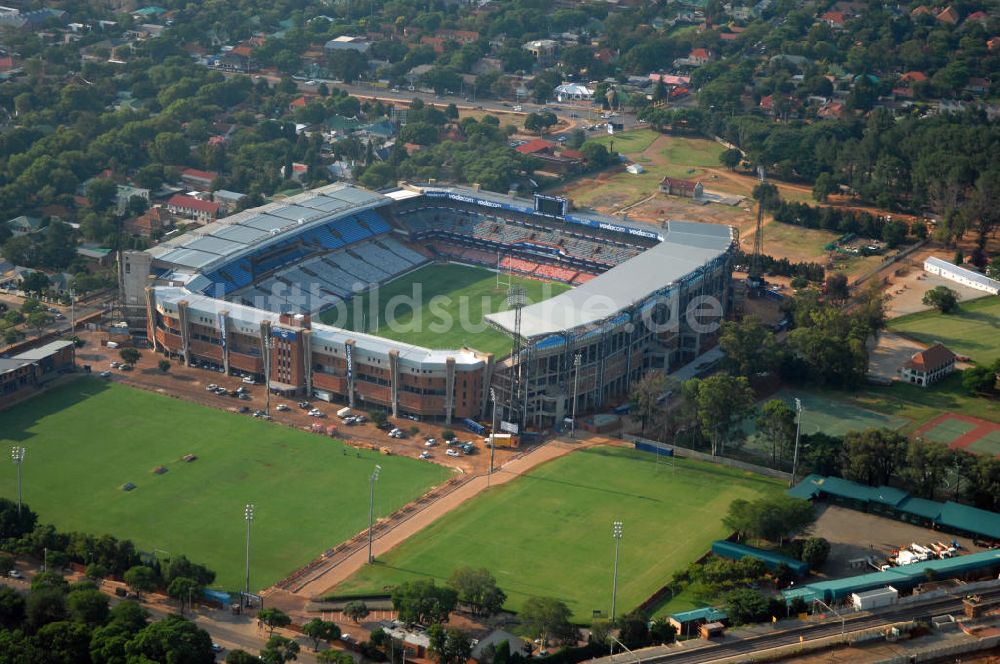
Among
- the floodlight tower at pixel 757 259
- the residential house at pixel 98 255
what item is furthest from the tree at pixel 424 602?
the residential house at pixel 98 255

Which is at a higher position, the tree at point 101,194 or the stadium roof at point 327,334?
the stadium roof at point 327,334

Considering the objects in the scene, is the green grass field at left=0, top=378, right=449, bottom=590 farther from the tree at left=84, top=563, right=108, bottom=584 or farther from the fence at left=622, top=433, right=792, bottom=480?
the fence at left=622, top=433, right=792, bottom=480

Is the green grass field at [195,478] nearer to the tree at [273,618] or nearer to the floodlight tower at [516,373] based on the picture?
the tree at [273,618]

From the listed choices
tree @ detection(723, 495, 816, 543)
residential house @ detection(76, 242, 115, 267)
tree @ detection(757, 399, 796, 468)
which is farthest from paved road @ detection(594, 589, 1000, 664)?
residential house @ detection(76, 242, 115, 267)

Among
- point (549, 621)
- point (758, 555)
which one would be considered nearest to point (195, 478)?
point (549, 621)

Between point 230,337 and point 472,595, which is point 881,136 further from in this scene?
point 472,595

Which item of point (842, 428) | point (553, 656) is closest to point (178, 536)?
point (553, 656)
